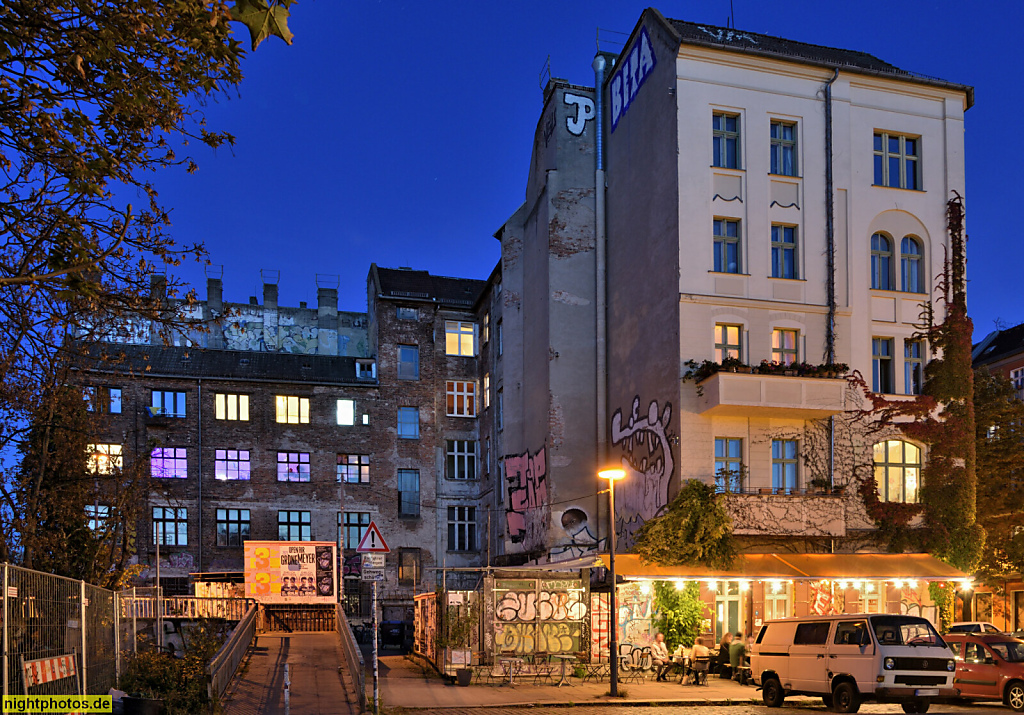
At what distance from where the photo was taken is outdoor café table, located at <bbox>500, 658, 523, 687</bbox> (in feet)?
76.5

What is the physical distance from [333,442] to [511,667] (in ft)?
87.3

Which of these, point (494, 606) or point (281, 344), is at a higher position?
point (281, 344)

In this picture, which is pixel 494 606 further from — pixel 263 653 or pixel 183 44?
pixel 183 44

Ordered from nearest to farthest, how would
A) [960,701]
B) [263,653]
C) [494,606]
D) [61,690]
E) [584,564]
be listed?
[61,690] < [960,701] < [494,606] < [263,653] < [584,564]

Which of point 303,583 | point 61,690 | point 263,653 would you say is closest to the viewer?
point 61,690

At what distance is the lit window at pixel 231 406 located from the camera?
46719 mm

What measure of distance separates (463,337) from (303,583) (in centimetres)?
2086

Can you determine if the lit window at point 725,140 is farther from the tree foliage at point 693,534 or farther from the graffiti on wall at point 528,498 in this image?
the graffiti on wall at point 528,498

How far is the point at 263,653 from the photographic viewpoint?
2659 cm

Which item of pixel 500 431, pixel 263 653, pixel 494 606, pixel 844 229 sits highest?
pixel 844 229

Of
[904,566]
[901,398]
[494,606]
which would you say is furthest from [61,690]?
[901,398]

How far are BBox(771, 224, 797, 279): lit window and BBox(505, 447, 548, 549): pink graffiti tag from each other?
1189cm

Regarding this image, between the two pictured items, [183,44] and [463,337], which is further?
[463,337]

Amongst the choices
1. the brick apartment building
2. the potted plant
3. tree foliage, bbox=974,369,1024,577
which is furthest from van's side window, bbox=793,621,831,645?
the brick apartment building
